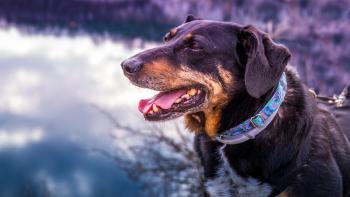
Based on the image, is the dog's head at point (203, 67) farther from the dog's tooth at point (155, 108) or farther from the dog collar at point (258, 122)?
the dog collar at point (258, 122)

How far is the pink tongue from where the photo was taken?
10.9ft

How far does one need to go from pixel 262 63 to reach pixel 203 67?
1.23 feet

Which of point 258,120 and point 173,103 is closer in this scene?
point 258,120

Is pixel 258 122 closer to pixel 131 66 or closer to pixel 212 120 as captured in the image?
pixel 212 120

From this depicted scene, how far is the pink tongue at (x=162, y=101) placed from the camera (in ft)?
10.9

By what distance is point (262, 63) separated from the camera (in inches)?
125

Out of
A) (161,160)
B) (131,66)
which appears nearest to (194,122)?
(131,66)

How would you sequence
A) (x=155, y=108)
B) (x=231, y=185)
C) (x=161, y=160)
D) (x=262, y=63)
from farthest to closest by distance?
1. (x=161, y=160)
2. (x=231, y=185)
3. (x=155, y=108)
4. (x=262, y=63)

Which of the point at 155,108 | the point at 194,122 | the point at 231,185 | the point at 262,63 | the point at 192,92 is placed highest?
the point at 262,63

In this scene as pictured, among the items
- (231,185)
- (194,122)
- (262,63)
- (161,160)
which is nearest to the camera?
(262,63)

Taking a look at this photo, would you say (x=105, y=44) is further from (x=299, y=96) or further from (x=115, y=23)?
(x=299, y=96)

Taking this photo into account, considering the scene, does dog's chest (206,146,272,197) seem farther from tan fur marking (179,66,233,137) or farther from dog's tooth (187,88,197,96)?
dog's tooth (187,88,197,96)

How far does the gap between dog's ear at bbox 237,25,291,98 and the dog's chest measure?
524 millimetres

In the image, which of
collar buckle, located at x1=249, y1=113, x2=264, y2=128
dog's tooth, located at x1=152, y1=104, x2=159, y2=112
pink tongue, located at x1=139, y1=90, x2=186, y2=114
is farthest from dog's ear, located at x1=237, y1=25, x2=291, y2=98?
dog's tooth, located at x1=152, y1=104, x2=159, y2=112
